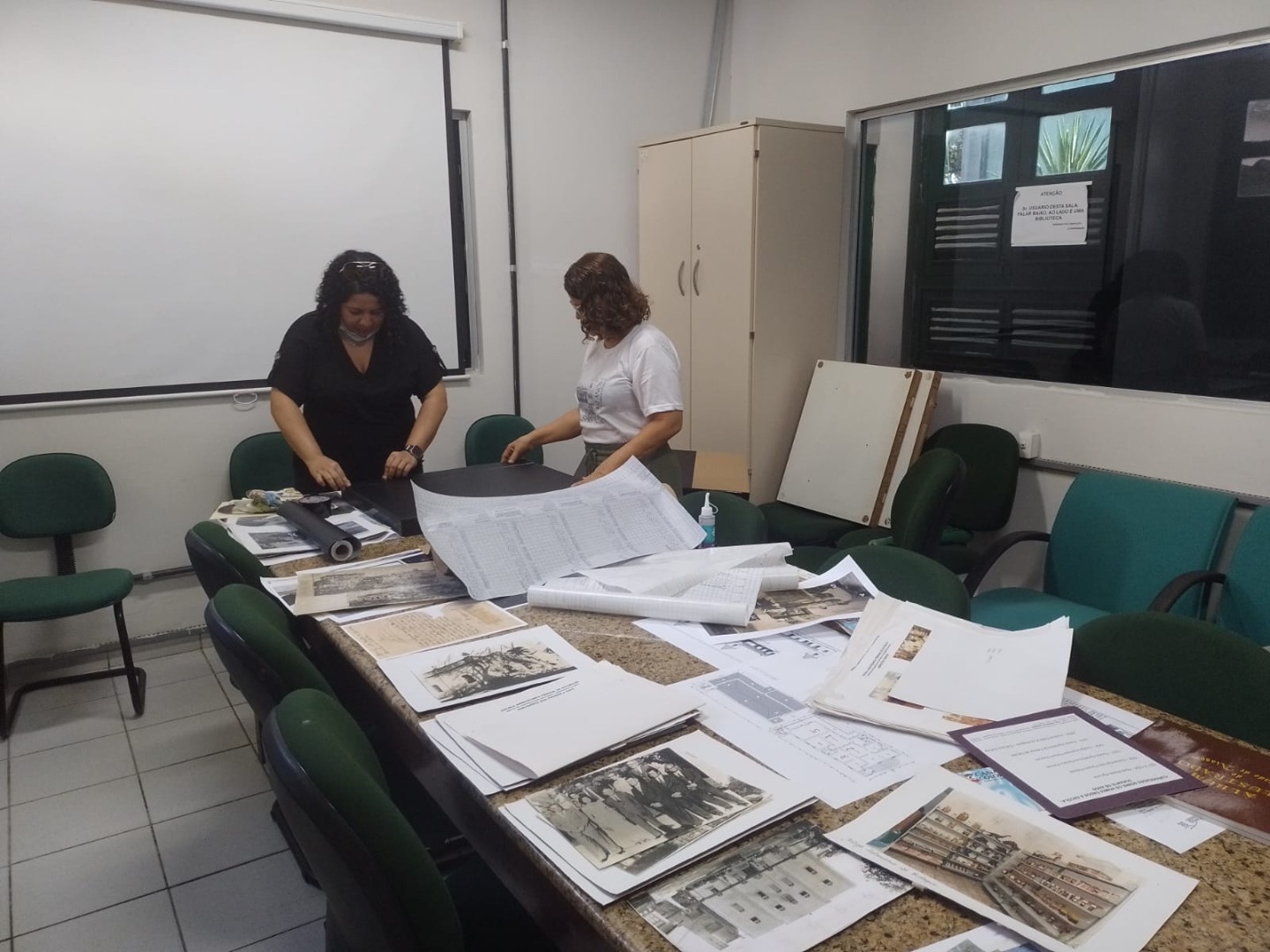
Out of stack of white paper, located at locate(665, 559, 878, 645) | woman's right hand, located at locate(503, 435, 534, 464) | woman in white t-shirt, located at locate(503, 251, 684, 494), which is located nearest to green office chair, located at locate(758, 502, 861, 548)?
woman in white t-shirt, located at locate(503, 251, 684, 494)

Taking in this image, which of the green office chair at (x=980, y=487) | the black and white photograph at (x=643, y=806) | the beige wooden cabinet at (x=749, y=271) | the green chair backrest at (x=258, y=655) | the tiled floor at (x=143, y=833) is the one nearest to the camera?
the black and white photograph at (x=643, y=806)

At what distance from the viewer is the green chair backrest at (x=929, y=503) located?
2.57 m

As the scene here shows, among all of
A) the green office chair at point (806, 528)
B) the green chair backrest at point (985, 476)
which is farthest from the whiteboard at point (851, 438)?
the green chair backrest at point (985, 476)

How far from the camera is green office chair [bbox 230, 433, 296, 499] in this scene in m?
3.39

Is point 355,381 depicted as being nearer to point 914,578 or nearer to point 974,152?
point 914,578

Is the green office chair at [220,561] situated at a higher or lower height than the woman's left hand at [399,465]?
lower

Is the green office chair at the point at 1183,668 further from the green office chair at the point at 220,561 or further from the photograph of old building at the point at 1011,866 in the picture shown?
the green office chair at the point at 220,561

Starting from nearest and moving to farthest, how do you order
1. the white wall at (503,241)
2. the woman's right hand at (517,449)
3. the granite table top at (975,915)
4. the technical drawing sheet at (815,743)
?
the granite table top at (975,915), the technical drawing sheet at (815,743), the woman's right hand at (517,449), the white wall at (503,241)

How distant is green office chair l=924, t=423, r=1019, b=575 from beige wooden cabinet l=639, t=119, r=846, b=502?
816 millimetres

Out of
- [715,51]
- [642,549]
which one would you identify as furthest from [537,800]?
[715,51]

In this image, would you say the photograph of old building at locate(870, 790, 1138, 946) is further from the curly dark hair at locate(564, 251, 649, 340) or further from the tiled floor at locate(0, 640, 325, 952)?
the curly dark hair at locate(564, 251, 649, 340)

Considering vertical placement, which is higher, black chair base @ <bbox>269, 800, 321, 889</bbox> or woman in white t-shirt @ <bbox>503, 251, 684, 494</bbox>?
woman in white t-shirt @ <bbox>503, 251, 684, 494</bbox>

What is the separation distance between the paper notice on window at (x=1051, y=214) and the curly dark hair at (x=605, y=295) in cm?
151

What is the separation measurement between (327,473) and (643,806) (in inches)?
68.6
